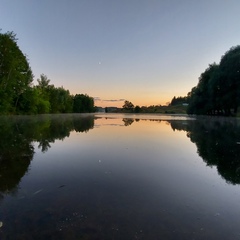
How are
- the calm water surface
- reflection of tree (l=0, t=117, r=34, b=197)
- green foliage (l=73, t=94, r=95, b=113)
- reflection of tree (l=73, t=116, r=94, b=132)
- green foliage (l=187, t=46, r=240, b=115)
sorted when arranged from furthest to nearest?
green foliage (l=73, t=94, r=95, b=113)
green foliage (l=187, t=46, r=240, b=115)
reflection of tree (l=73, t=116, r=94, b=132)
reflection of tree (l=0, t=117, r=34, b=197)
the calm water surface

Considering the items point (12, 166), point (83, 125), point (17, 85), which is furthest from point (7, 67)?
point (12, 166)

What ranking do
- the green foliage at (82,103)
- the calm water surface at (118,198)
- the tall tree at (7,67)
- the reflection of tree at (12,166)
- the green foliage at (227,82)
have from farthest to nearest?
the green foliage at (82,103) < the green foliage at (227,82) < the tall tree at (7,67) < the reflection of tree at (12,166) < the calm water surface at (118,198)

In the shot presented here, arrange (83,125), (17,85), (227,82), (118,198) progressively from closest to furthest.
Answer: (118,198) < (83,125) < (227,82) < (17,85)

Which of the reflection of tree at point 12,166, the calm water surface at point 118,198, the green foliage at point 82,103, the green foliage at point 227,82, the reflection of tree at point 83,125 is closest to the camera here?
the calm water surface at point 118,198

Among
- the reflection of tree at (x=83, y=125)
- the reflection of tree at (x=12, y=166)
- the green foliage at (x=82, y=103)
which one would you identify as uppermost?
the green foliage at (x=82, y=103)

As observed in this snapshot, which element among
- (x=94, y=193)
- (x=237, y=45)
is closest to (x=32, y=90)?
(x=237, y=45)

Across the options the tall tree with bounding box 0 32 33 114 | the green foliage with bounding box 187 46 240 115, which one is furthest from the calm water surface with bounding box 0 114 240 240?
the green foliage with bounding box 187 46 240 115

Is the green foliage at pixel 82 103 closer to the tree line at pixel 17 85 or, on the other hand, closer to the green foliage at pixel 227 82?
the tree line at pixel 17 85

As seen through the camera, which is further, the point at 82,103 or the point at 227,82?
the point at 82,103

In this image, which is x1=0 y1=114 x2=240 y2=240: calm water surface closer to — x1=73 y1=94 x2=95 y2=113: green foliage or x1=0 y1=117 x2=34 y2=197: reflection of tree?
x1=0 y1=117 x2=34 y2=197: reflection of tree

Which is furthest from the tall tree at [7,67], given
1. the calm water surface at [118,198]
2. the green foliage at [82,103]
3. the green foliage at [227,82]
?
the green foliage at [82,103]

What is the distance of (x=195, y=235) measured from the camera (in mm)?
3723

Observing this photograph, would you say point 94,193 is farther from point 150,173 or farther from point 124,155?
point 124,155

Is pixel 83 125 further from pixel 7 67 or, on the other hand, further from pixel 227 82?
pixel 227 82
